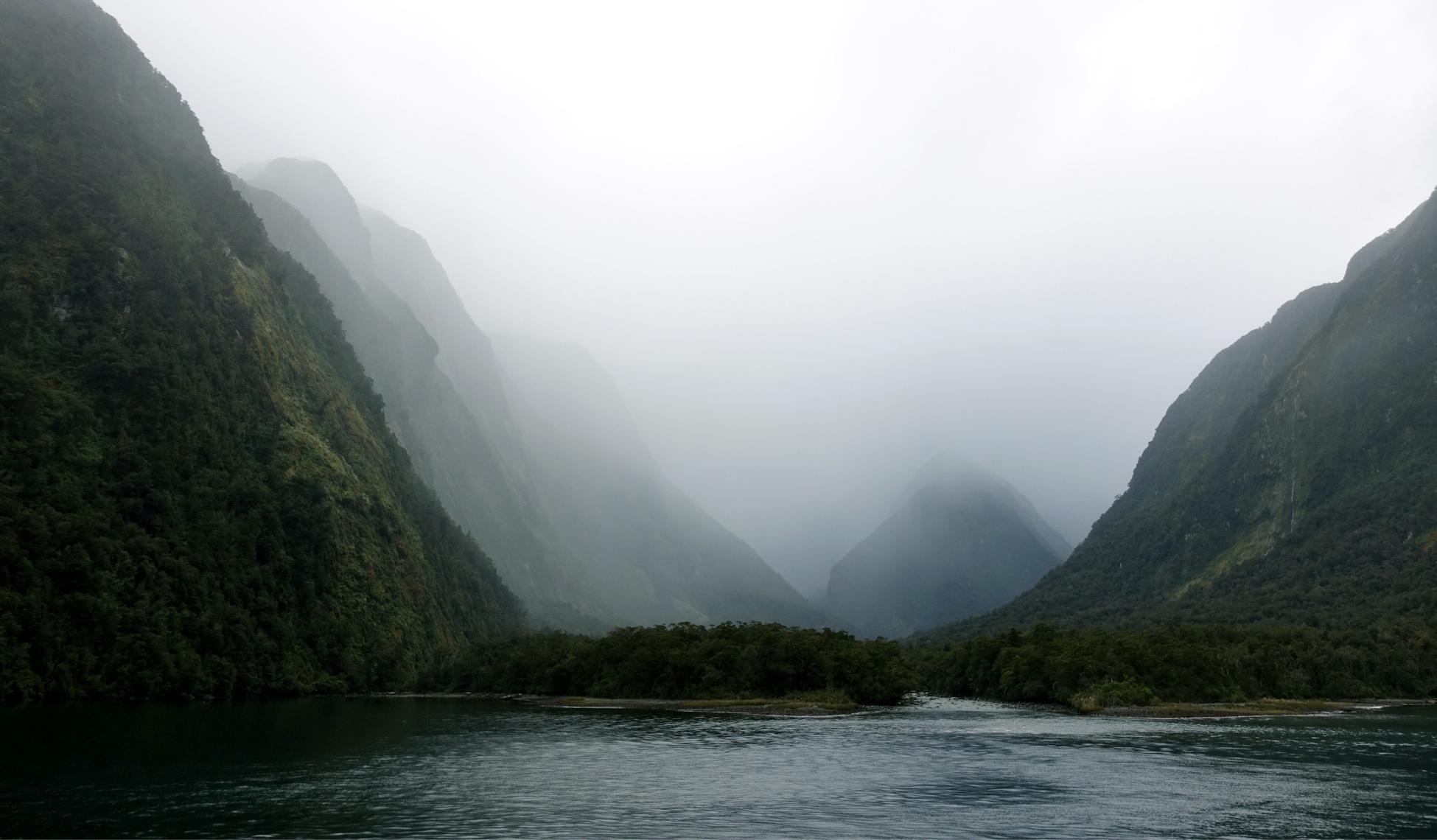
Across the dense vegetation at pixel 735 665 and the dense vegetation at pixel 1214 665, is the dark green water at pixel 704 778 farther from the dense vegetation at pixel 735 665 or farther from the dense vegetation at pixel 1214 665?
the dense vegetation at pixel 735 665

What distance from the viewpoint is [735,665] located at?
404 feet

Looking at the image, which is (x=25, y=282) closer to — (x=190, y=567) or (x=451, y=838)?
(x=190, y=567)

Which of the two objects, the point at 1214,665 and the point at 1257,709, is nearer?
the point at 1257,709

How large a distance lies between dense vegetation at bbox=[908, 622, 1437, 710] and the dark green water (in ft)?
89.2

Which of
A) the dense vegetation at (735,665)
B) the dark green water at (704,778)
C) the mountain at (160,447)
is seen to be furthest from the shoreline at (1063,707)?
the mountain at (160,447)

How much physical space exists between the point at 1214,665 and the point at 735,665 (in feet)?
201

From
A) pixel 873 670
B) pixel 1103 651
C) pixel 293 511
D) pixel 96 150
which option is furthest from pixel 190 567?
pixel 1103 651

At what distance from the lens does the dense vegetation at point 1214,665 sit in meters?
119

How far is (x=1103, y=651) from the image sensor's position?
12350cm

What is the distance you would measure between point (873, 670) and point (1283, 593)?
4231 inches

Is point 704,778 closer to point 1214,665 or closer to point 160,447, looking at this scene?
point 1214,665

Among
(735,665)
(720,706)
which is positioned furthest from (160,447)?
(720,706)

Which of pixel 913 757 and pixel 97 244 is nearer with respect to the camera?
pixel 913 757

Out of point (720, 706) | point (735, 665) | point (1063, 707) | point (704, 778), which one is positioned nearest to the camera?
point (704, 778)
